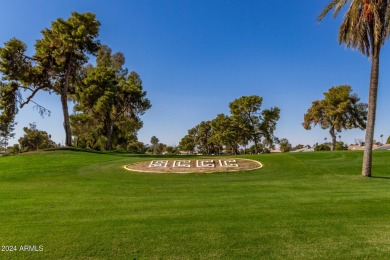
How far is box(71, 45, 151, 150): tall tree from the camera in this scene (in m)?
→ 38.7

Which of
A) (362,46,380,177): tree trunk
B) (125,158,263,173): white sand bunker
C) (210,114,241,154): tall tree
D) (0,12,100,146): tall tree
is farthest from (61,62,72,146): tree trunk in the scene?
(362,46,380,177): tree trunk

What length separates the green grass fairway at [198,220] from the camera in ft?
17.4

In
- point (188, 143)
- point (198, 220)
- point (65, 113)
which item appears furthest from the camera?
point (188, 143)

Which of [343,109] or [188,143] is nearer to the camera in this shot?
[343,109]

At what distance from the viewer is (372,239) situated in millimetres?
5703

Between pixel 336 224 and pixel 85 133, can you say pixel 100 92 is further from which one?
pixel 336 224

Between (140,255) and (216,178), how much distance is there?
29.6 feet

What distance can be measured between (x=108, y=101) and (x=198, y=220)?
3411 cm

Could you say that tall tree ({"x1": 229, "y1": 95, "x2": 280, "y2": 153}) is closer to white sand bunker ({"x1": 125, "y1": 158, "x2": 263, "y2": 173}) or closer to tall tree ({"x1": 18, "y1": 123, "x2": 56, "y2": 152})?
white sand bunker ({"x1": 125, "y1": 158, "x2": 263, "y2": 173})

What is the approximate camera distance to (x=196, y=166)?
17.1m

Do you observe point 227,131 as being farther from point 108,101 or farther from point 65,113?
point 65,113

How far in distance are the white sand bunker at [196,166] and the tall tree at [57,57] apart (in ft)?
65.7

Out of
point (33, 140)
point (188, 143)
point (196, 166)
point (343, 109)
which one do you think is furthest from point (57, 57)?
point (188, 143)

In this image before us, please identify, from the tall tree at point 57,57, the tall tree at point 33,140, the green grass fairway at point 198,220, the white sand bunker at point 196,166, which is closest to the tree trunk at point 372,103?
the green grass fairway at point 198,220
